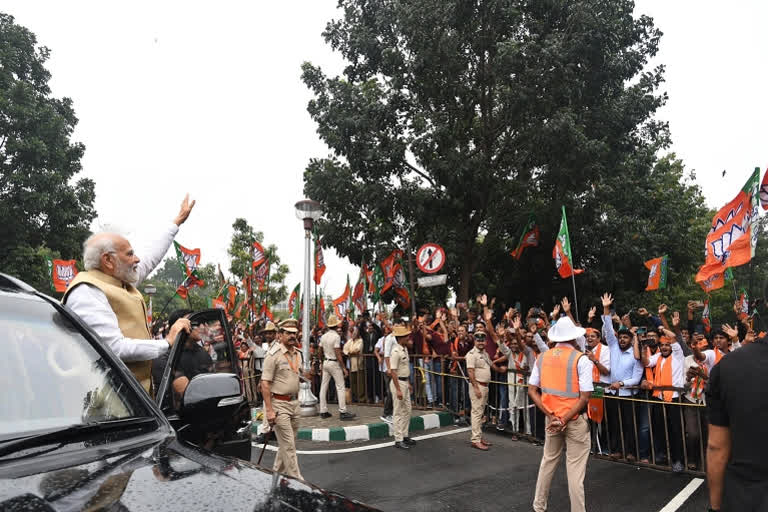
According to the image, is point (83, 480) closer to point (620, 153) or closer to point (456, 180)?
point (456, 180)

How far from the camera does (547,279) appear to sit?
20.9 meters

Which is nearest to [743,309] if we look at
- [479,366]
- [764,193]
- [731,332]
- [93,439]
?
[764,193]

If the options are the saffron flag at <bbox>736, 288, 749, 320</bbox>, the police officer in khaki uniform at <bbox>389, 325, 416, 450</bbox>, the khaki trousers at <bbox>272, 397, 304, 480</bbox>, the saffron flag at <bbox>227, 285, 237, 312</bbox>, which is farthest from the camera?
the saffron flag at <bbox>227, 285, 237, 312</bbox>

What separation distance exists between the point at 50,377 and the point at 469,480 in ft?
18.8

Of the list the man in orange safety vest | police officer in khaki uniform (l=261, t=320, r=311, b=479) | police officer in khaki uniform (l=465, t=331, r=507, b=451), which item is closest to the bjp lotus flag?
police officer in khaki uniform (l=465, t=331, r=507, b=451)

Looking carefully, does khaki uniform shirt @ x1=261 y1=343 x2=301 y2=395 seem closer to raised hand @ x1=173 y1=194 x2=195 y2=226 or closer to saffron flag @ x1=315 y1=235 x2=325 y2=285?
raised hand @ x1=173 y1=194 x2=195 y2=226

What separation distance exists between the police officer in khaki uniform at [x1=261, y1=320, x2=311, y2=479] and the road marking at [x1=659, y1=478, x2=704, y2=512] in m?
3.83

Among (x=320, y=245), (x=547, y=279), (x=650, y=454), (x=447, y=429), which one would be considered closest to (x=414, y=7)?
(x=320, y=245)

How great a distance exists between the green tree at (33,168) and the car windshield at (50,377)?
23888 mm

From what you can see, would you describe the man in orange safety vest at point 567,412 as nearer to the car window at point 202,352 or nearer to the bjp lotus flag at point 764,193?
the car window at point 202,352

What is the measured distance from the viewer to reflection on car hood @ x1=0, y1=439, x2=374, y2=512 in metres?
1.29

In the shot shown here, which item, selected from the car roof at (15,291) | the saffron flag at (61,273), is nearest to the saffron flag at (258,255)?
the saffron flag at (61,273)

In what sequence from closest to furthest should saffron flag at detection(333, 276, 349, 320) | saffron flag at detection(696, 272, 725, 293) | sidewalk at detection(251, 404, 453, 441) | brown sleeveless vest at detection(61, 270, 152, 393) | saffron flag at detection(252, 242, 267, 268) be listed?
brown sleeveless vest at detection(61, 270, 152, 393) → saffron flag at detection(696, 272, 725, 293) → sidewalk at detection(251, 404, 453, 441) → saffron flag at detection(333, 276, 349, 320) → saffron flag at detection(252, 242, 267, 268)

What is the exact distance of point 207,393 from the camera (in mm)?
2273
